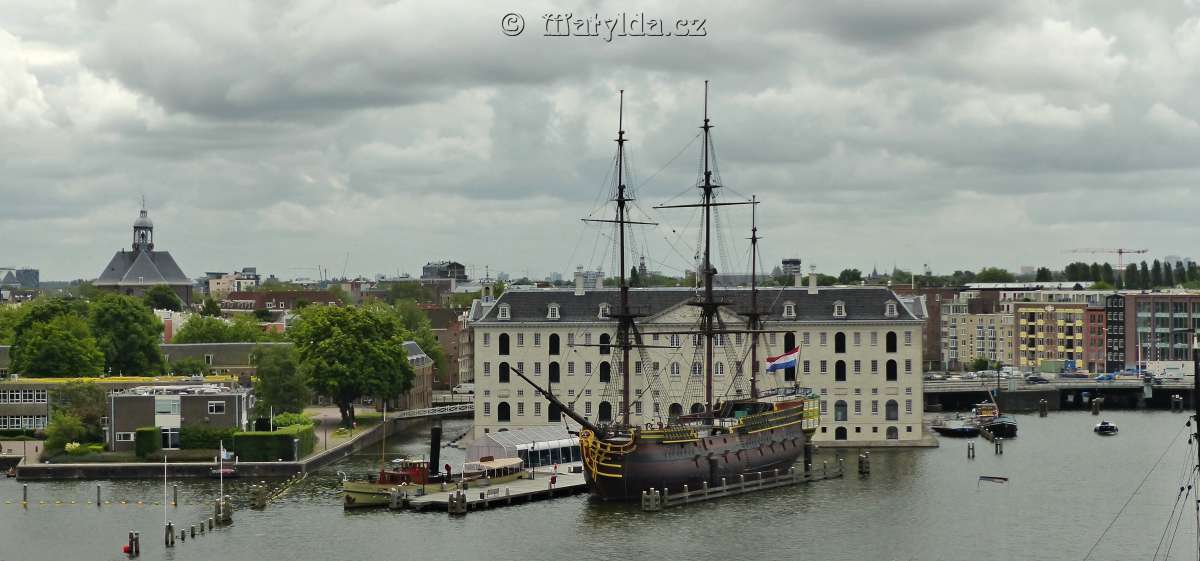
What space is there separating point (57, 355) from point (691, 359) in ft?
153

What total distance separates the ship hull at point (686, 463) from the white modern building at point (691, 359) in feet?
54.4

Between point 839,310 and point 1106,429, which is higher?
point 839,310

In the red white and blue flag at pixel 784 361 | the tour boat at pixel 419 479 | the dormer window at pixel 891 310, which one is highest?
the dormer window at pixel 891 310

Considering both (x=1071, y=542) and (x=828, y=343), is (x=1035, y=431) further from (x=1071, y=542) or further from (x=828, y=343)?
(x=1071, y=542)

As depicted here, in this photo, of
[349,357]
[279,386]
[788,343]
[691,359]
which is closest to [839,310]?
[788,343]

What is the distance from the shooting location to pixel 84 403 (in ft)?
361

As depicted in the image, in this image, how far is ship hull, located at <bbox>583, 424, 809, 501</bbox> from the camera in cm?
8706

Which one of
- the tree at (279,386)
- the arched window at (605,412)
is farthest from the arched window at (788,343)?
the tree at (279,386)

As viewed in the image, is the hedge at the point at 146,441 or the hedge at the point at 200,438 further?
the hedge at the point at 200,438

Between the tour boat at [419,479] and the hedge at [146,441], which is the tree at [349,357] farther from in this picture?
the tour boat at [419,479]

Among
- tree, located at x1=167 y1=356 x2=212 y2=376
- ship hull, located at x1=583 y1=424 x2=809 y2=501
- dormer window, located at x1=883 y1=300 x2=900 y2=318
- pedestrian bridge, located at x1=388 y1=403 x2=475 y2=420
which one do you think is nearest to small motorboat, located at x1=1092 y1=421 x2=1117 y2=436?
dormer window, located at x1=883 y1=300 x2=900 y2=318

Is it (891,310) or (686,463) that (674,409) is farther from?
(686,463)

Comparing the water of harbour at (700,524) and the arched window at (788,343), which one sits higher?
the arched window at (788,343)

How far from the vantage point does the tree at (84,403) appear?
354 feet
